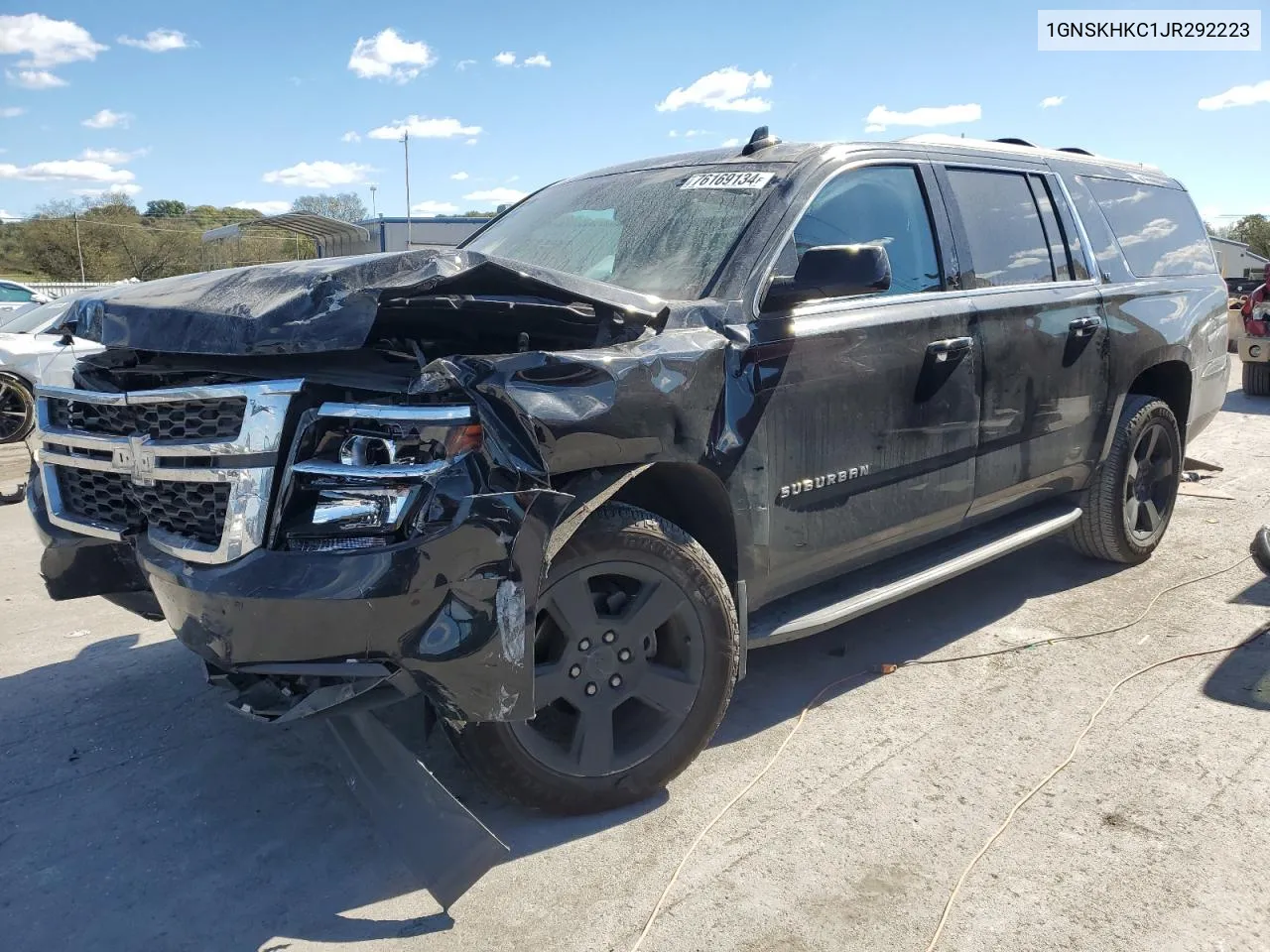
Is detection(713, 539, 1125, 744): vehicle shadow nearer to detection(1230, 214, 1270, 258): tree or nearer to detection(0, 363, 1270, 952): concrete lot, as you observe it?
detection(0, 363, 1270, 952): concrete lot

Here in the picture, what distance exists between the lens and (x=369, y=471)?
234 centimetres

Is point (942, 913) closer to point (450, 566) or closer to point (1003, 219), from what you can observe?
point (450, 566)

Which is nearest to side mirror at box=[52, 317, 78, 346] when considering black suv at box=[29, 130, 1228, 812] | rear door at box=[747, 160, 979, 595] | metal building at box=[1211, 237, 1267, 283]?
black suv at box=[29, 130, 1228, 812]

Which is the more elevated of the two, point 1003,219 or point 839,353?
point 1003,219

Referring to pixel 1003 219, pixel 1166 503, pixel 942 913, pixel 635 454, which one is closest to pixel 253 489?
pixel 635 454

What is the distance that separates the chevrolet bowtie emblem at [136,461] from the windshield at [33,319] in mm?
8812

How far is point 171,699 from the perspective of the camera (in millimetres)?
3766

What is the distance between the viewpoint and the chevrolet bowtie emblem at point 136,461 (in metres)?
2.66

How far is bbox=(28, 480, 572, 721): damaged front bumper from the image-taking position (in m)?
2.33

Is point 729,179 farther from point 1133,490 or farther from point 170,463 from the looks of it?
point 1133,490

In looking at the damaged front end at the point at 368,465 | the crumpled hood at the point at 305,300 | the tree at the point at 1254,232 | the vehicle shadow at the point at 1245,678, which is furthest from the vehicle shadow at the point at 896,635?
the tree at the point at 1254,232

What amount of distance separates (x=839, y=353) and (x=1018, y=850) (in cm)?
162

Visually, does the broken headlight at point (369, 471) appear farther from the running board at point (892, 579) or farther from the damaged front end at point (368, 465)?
the running board at point (892, 579)

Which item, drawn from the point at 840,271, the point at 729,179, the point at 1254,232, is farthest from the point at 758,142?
the point at 1254,232
